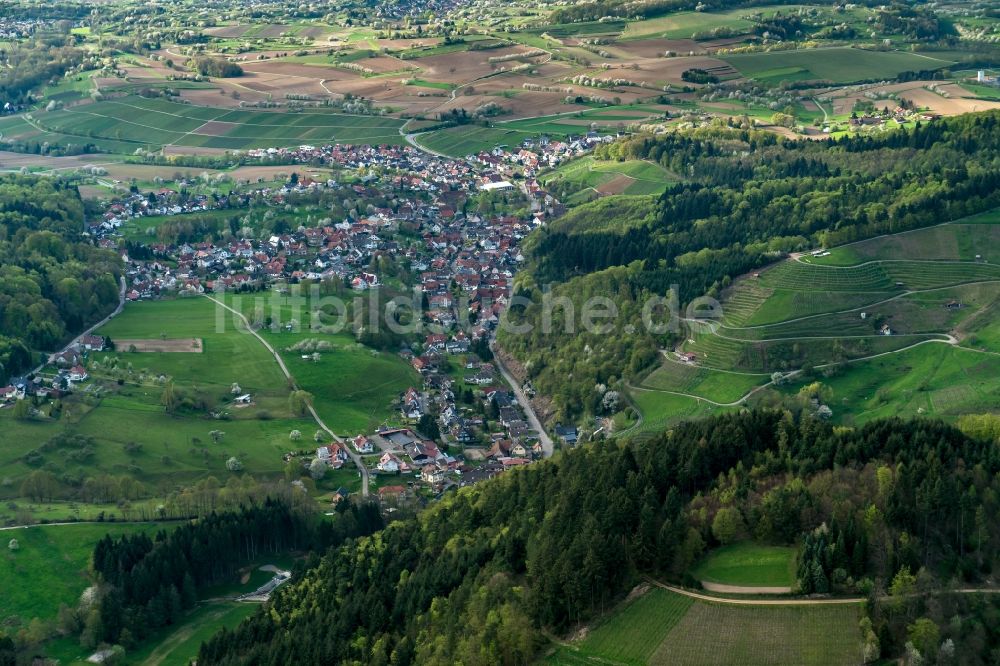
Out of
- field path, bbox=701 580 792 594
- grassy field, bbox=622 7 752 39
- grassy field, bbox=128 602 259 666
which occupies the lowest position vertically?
grassy field, bbox=128 602 259 666

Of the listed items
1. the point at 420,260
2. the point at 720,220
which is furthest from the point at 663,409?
the point at 420,260

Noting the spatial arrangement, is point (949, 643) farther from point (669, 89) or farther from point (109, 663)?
point (669, 89)

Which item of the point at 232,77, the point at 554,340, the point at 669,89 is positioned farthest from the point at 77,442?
the point at 232,77

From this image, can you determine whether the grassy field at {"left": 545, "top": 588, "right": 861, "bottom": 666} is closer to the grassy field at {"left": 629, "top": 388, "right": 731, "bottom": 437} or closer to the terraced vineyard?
the grassy field at {"left": 629, "top": 388, "right": 731, "bottom": 437}

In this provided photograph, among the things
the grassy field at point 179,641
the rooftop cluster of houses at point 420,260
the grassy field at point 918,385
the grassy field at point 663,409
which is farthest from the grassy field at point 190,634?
the grassy field at point 918,385

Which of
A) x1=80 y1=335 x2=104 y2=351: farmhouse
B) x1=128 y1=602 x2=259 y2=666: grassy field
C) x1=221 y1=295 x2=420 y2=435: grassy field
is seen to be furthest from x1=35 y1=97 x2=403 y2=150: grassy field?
x1=128 y1=602 x2=259 y2=666: grassy field

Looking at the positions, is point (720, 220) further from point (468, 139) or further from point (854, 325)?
point (468, 139)
